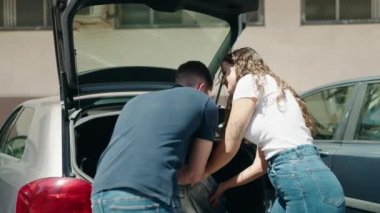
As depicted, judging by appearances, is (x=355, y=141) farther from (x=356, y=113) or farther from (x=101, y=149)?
(x=101, y=149)

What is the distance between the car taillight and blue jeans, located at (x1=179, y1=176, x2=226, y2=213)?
1.73ft

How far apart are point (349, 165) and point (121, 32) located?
6.73 ft

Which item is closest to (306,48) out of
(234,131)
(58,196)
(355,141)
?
(355,141)

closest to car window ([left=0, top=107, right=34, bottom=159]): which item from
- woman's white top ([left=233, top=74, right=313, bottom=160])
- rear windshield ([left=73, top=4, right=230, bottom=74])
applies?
rear windshield ([left=73, top=4, right=230, bottom=74])

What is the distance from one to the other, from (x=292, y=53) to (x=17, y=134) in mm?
8783

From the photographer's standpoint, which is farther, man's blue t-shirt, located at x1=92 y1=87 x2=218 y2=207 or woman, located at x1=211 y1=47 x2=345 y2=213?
woman, located at x1=211 y1=47 x2=345 y2=213

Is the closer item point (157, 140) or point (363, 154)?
point (157, 140)

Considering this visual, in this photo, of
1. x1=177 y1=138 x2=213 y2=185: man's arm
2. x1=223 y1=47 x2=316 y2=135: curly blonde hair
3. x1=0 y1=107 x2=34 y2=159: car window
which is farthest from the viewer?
x1=0 y1=107 x2=34 y2=159: car window

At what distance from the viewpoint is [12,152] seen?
4527 mm

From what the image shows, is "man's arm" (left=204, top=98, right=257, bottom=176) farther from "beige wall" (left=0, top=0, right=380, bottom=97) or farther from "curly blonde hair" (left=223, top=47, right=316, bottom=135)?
"beige wall" (left=0, top=0, right=380, bottom=97)

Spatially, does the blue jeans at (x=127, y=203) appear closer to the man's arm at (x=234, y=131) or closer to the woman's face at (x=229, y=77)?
the man's arm at (x=234, y=131)

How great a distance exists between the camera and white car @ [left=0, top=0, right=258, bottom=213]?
3.50 metres

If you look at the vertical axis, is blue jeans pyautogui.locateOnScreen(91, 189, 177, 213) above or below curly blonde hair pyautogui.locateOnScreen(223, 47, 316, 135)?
below

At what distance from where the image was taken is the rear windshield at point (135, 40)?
4637 millimetres
